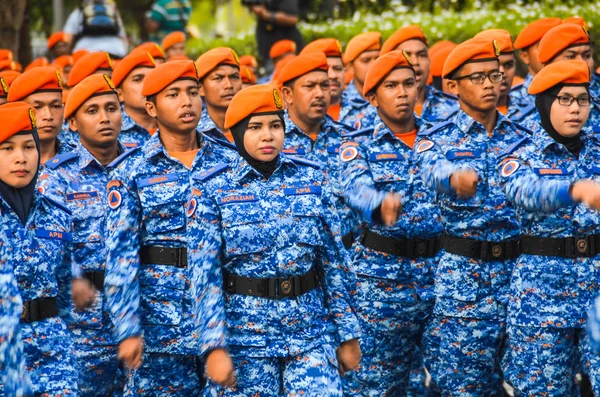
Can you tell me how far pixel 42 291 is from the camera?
609 centimetres

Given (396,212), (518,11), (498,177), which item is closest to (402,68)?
(498,177)

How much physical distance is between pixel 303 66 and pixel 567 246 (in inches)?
109

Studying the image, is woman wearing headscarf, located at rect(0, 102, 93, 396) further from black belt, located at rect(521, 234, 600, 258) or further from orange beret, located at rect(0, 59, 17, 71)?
orange beret, located at rect(0, 59, 17, 71)

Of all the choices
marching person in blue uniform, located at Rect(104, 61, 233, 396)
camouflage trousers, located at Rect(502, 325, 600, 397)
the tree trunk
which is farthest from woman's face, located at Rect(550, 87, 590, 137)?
the tree trunk

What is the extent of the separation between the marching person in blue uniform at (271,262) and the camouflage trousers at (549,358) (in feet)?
4.62

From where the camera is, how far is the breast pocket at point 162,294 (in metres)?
6.77

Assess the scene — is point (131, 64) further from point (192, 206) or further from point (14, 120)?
point (192, 206)

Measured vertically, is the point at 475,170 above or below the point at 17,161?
below

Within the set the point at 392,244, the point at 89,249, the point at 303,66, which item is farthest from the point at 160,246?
the point at 303,66

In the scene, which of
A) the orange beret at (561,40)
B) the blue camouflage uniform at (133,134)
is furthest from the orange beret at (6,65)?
the orange beret at (561,40)

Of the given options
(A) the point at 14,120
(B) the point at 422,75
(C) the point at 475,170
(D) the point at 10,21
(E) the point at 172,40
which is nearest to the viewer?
(A) the point at 14,120

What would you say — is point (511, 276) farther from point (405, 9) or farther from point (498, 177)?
point (405, 9)

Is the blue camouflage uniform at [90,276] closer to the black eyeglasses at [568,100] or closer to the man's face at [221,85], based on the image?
the man's face at [221,85]

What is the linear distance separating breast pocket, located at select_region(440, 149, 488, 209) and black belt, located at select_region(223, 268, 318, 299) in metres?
1.77
